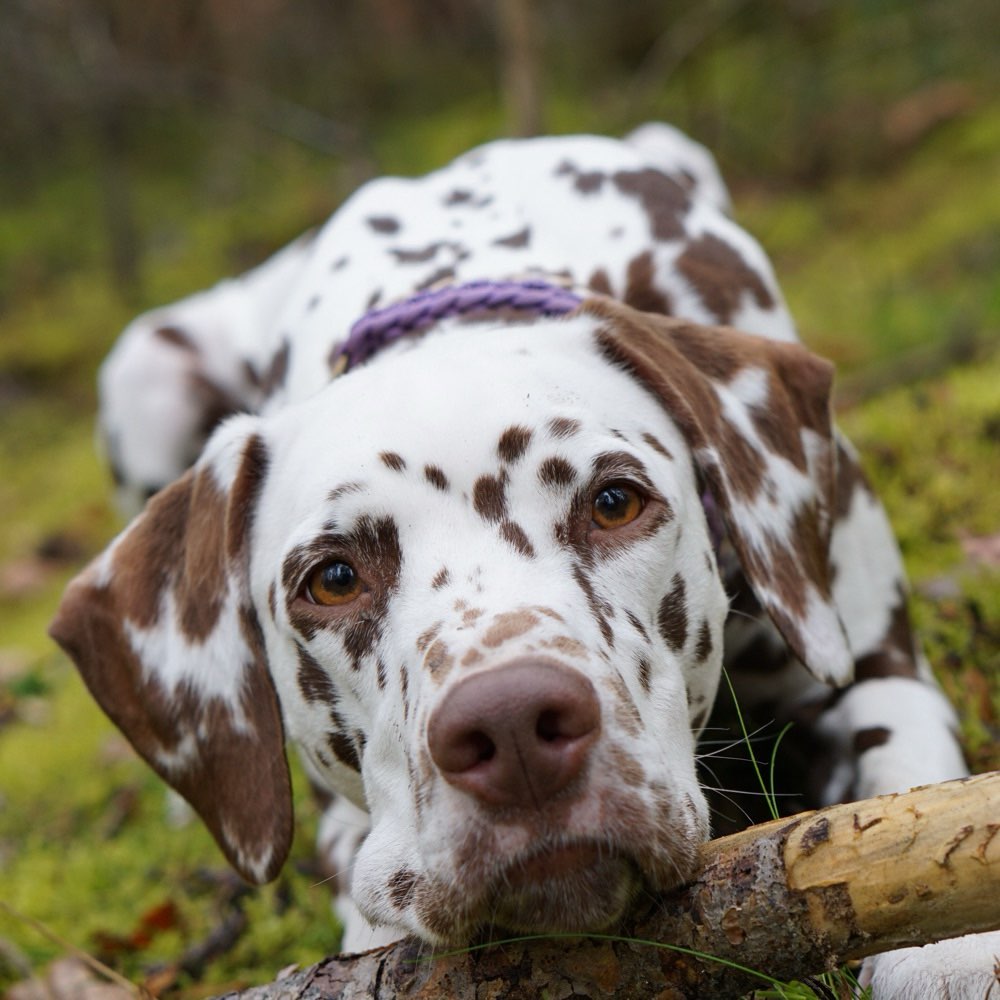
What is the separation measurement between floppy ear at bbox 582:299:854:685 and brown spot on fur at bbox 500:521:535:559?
53cm

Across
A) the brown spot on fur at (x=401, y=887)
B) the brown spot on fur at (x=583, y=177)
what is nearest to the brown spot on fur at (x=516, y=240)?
the brown spot on fur at (x=583, y=177)

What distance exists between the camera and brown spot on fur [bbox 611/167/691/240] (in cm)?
367

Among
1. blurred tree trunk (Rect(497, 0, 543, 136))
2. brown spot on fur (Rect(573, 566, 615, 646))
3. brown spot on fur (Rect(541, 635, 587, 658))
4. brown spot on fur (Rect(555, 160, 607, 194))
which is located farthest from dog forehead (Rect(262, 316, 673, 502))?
blurred tree trunk (Rect(497, 0, 543, 136))

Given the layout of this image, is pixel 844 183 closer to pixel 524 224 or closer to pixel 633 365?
pixel 524 224

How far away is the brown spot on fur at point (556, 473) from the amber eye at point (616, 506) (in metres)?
0.06

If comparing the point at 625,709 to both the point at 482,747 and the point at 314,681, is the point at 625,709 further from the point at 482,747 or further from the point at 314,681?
the point at 314,681

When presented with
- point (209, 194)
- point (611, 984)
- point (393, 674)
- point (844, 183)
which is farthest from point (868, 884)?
point (209, 194)

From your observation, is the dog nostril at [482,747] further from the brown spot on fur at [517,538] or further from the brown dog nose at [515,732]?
the brown spot on fur at [517,538]

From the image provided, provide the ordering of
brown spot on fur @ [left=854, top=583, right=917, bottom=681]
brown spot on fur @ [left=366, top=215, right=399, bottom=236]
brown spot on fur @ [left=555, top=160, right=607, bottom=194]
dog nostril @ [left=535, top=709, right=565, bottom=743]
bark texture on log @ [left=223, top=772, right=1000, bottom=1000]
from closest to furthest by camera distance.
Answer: bark texture on log @ [left=223, top=772, right=1000, bottom=1000], dog nostril @ [left=535, top=709, right=565, bottom=743], brown spot on fur @ [left=854, top=583, right=917, bottom=681], brown spot on fur @ [left=555, top=160, right=607, bottom=194], brown spot on fur @ [left=366, top=215, right=399, bottom=236]

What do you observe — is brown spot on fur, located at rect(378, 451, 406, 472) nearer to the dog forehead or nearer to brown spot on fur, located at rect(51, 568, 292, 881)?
the dog forehead

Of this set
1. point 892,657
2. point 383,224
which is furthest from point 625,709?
point 383,224

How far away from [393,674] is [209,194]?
493 inches

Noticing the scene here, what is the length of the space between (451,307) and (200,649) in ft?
3.25

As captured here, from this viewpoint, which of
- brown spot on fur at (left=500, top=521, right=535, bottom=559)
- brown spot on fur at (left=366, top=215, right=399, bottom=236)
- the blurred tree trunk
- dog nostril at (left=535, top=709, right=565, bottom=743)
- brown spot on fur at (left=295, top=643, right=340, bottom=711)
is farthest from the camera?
the blurred tree trunk
